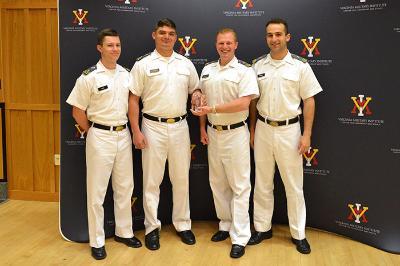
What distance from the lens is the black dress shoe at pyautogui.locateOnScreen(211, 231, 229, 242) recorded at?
12.2 ft

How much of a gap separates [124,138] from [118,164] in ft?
0.73

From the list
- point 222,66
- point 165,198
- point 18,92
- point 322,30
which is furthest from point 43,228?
point 322,30

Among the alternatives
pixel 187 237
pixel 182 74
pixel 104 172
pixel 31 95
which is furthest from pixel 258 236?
pixel 31 95

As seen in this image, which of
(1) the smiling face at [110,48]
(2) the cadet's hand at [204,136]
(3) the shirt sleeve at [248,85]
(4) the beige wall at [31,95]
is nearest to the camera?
(1) the smiling face at [110,48]

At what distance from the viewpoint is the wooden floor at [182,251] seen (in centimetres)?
332

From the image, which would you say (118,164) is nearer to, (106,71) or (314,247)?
(106,71)

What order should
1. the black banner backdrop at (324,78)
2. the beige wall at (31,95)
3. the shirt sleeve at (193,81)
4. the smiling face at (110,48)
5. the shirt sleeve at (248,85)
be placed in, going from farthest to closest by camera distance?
the beige wall at (31,95)
the shirt sleeve at (193,81)
the black banner backdrop at (324,78)
the shirt sleeve at (248,85)
the smiling face at (110,48)

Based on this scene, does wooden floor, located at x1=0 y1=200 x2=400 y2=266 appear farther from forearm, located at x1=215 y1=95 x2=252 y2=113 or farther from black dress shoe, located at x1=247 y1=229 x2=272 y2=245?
forearm, located at x1=215 y1=95 x2=252 y2=113

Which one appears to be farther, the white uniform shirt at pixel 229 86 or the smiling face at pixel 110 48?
the white uniform shirt at pixel 229 86

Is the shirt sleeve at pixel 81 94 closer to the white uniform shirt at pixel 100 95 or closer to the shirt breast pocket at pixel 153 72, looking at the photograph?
the white uniform shirt at pixel 100 95

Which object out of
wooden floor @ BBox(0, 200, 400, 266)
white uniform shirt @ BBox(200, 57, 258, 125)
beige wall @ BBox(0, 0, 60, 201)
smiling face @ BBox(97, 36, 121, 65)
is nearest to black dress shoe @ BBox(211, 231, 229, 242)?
wooden floor @ BBox(0, 200, 400, 266)

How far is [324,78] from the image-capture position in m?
3.69

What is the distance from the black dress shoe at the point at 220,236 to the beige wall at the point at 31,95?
2113 mm

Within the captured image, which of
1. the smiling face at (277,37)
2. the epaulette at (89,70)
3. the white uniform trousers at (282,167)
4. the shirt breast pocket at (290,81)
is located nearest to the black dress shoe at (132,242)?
the white uniform trousers at (282,167)
